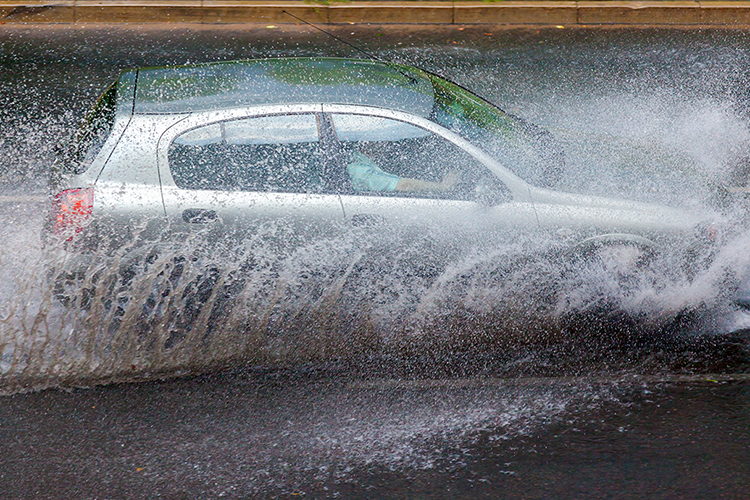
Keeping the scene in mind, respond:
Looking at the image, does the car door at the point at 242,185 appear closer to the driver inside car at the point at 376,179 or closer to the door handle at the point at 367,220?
the door handle at the point at 367,220

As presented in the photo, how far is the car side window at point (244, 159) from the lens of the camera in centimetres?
523

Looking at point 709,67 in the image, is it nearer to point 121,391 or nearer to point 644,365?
point 644,365

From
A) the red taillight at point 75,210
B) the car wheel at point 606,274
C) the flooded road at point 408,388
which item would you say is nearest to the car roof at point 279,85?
the red taillight at point 75,210

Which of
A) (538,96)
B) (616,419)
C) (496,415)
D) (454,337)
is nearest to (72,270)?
(454,337)

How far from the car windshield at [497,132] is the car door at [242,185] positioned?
1.04m

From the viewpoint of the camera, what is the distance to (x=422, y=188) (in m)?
Answer: 5.29

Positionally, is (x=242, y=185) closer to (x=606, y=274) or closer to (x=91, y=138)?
(x=91, y=138)

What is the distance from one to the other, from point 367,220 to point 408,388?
45.6 inches

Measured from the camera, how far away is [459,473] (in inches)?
164

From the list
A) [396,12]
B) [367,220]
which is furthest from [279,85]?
[396,12]

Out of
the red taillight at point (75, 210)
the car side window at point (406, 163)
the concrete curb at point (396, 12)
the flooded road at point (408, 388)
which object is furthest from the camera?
the concrete curb at point (396, 12)

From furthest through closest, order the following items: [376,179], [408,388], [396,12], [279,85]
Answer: [396,12] → [279,85] → [376,179] → [408,388]

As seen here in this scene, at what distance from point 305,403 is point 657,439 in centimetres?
207

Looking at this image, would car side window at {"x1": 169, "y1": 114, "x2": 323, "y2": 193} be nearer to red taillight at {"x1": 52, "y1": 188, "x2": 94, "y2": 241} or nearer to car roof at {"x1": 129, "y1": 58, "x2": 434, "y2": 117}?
car roof at {"x1": 129, "y1": 58, "x2": 434, "y2": 117}
